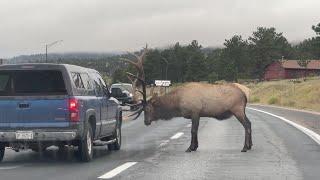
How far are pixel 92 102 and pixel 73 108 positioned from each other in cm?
117

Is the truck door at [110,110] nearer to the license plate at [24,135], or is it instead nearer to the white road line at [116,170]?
the white road line at [116,170]

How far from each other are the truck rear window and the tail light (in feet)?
1.81

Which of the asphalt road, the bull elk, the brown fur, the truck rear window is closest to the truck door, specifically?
the asphalt road

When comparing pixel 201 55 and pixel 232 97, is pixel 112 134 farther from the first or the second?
pixel 201 55

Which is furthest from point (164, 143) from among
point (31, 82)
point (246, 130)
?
point (31, 82)

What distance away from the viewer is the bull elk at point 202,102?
1628cm

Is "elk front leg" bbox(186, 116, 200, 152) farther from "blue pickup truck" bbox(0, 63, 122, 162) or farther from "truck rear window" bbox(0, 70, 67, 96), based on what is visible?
"truck rear window" bbox(0, 70, 67, 96)

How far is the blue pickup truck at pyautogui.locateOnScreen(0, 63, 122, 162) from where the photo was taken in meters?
13.0

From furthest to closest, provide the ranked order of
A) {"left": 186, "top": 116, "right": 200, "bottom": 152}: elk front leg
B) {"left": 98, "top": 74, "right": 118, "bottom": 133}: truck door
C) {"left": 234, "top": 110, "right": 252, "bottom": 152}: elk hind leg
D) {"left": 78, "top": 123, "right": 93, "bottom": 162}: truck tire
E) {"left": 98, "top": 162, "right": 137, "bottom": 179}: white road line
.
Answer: {"left": 234, "top": 110, "right": 252, "bottom": 152}: elk hind leg < {"left": 186, "top": 116, "right": 200, "bottom": 152}: elk front leg < {"left": 98, "top": 74, "right": 118, "bottom": 133}: truck door < {"left": 78, "top": 123, "right": 93, "bottom": 162}: truck tire < {"left": 98, "top": 162, "right": 137, "bottom": 179}: white road line

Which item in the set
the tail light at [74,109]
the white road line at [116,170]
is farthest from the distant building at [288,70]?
the tail light at [74,109]

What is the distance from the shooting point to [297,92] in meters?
77.4

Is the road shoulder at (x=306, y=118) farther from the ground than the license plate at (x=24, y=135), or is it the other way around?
the license plate at (x=24, y=135)

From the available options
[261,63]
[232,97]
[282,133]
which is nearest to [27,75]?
[232,97]

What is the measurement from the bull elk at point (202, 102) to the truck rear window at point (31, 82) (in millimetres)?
2860
